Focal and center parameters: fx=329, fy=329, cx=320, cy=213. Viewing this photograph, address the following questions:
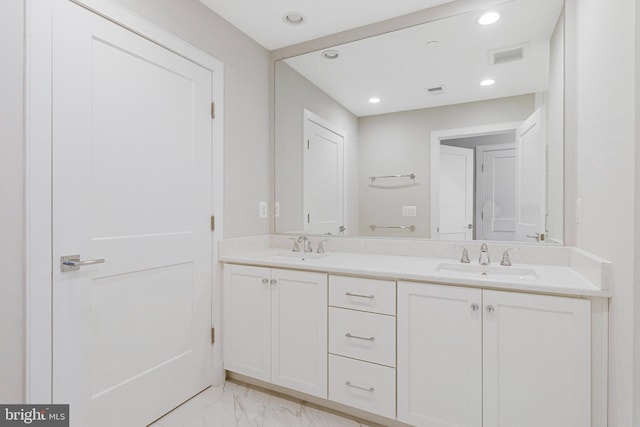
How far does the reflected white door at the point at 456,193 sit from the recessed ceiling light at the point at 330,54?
3.27ft

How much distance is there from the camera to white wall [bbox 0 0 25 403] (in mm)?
1184

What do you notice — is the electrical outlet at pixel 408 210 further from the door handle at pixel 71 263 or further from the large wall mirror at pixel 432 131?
the door handle at pixel 71 263

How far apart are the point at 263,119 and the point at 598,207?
82.8 inches

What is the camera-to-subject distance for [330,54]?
7.79 ft

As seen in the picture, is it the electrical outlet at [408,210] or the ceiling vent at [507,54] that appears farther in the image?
the electrical outlet at [408,210]

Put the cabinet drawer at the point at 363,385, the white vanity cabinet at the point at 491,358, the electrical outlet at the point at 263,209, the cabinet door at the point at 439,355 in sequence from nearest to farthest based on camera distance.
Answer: the white vanity cabinet at the point at 491,358 < the cabinet door at the point at 439,355 < the cabinet drawer at the point at 363,385 < the electrical outlet at the point at 263,209

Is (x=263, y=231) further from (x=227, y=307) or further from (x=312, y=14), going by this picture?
(x=312, y=14)

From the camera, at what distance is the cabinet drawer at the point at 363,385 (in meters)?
1.62

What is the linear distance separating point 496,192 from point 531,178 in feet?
0.63

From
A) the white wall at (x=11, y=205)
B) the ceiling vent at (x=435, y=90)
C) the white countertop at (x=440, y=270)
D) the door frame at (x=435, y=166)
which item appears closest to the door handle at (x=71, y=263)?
the white wall at (x=11, y=205)

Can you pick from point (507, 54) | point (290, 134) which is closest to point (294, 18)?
point (290, 134)

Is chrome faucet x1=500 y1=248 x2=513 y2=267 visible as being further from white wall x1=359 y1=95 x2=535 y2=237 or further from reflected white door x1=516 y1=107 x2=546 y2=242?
white wall x1=359 y1=95 x2=535 y2=237

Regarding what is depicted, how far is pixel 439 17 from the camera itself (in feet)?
6.53

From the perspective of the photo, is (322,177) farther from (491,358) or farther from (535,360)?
(535,360)
